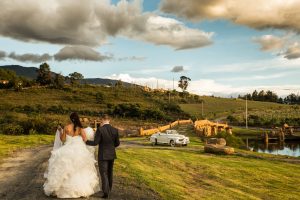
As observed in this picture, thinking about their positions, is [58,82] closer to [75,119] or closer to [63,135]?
[63,135]

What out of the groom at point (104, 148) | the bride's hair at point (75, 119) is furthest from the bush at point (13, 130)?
the groom at point (104, 148)

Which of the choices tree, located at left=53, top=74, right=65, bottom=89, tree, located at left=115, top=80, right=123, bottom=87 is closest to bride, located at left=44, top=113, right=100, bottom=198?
tree, located at left=53, top=74, right=65, bottom=89

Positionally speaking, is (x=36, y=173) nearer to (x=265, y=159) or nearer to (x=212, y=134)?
(x=265, y=159)

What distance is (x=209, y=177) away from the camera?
23547 millimetres

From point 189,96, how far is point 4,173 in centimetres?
15670

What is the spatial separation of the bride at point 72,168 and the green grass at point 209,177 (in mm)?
3384

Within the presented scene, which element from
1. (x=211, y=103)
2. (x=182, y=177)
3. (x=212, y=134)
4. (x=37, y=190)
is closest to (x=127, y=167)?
(x=182, y=177)

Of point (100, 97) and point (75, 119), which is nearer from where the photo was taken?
point (75, 119)

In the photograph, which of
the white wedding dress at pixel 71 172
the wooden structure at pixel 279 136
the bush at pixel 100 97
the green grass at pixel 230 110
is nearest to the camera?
the white wedding dress at pixel 71 172

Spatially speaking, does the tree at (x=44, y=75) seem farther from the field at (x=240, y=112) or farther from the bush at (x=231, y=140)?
the bush at (x=231, y=140)

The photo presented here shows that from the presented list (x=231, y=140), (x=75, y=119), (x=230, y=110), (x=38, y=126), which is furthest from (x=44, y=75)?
(x=75, y=119)

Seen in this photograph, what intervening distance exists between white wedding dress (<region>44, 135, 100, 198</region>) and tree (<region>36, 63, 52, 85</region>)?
136 m

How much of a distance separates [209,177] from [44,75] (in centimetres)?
12828

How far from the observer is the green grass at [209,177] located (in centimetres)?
1759
